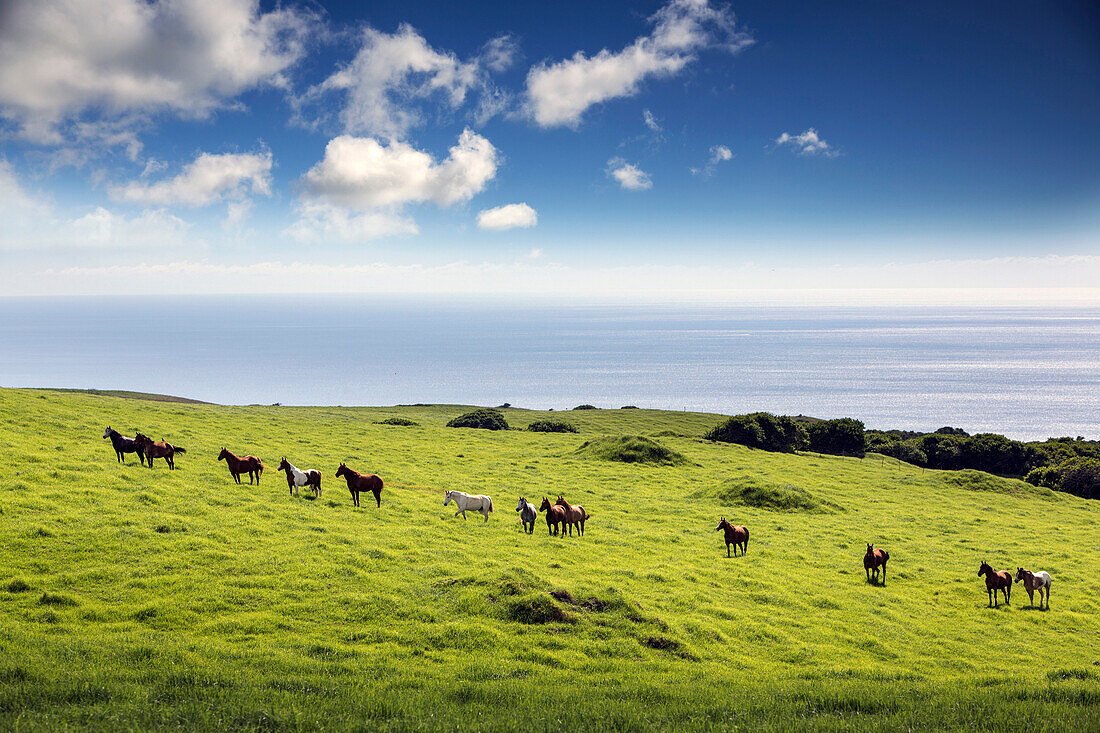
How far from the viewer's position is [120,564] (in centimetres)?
1733

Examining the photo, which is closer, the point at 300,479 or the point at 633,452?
the point at 300,479

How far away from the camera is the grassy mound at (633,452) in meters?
52.8

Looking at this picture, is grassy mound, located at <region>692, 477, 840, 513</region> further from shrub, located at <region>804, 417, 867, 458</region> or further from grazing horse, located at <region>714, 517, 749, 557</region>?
shrub, located at <region>804, 417, 867, 458</region>

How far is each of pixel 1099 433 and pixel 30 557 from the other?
212 m

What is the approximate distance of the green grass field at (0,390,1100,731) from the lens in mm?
10719

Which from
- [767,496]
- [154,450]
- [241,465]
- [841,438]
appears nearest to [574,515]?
[241,465]

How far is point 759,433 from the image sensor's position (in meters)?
77.6

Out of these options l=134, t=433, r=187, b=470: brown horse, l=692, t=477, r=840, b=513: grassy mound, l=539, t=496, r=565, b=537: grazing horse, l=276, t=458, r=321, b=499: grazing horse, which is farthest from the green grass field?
l=692, t=477, r=840, b=513: grassy mound

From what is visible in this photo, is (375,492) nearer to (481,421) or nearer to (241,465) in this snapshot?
(241,465)

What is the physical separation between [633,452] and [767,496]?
15744 mm

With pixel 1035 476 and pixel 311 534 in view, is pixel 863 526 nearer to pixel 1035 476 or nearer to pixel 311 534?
pixel 311 534

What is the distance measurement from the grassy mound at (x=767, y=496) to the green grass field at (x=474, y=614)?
6.89 ft

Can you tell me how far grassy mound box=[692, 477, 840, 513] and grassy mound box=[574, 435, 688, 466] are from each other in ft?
38.6

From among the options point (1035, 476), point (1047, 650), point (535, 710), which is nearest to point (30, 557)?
point (535, 710)
